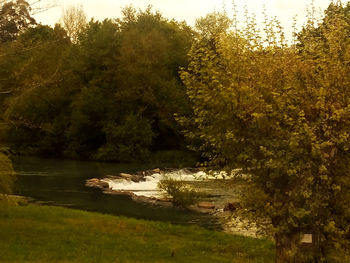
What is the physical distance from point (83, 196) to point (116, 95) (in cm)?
3212

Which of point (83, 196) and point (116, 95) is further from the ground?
point (116, 95)

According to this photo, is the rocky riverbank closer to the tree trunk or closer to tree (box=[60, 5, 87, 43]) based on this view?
the tree trunk

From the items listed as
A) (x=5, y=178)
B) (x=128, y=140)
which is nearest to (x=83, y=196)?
(x=5, y=178)

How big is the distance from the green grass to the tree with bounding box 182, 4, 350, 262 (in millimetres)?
4021

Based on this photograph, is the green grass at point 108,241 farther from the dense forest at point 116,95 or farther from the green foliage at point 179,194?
the dense forest at point 116,95

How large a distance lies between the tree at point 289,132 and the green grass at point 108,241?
158 inches

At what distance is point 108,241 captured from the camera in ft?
55.2

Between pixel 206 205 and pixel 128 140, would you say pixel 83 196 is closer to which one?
pixel 206 205

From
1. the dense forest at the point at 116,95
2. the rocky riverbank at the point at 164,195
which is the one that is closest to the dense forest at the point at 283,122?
the rocky riverbank at the point at 164,195

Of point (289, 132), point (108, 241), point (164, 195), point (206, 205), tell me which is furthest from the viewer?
point (164, 195)

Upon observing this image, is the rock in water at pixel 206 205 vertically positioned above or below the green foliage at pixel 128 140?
below

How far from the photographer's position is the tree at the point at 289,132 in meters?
11.0

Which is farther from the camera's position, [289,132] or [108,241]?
[108,241]

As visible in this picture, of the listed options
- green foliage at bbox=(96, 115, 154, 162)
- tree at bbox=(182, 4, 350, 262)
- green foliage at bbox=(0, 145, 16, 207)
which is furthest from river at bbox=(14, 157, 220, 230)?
green foliage at bbox=(96, 115, 154, 162)
